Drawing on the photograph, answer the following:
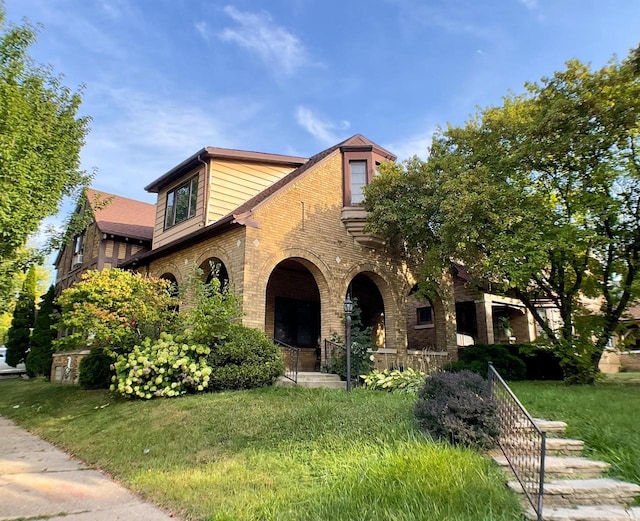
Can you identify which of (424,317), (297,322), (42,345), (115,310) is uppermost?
(424,317)

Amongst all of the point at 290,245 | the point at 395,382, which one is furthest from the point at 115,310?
the point at 395,382

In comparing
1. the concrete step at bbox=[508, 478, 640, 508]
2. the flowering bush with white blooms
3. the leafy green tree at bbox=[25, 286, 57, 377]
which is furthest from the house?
the concrete step at bbox=[508, 478, 640, 508]

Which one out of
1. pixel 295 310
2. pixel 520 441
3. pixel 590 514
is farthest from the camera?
pixel 295 310

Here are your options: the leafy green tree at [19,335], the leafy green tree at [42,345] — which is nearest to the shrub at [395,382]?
the leafy green tree at [42,345]

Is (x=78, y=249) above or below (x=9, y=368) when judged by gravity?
above

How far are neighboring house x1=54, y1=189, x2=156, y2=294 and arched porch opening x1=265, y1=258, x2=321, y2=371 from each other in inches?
257

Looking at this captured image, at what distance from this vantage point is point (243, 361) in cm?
1033

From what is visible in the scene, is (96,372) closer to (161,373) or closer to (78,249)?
(161,373)

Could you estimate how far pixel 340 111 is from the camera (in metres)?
13.8

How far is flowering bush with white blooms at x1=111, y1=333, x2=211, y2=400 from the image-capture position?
9555mm

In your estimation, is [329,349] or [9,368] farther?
[9,368]

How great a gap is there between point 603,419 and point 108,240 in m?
17.6

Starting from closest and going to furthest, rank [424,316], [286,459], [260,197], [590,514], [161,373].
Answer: [590,514], [286,459], [161,373], [260,197], [424,316]

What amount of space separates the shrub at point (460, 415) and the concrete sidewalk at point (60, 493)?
3161mm
